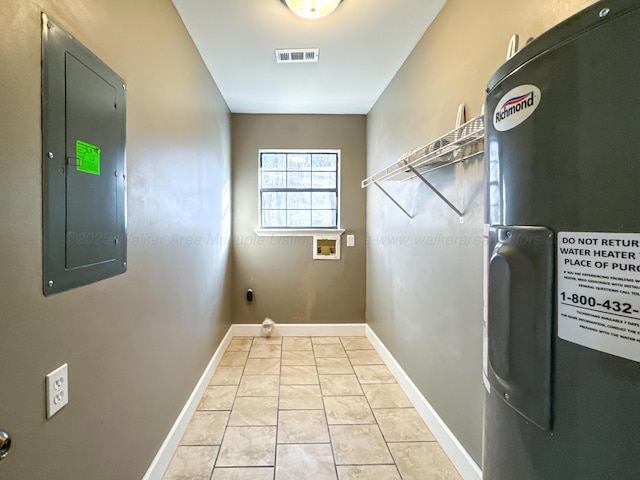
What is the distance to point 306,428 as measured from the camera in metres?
1.90

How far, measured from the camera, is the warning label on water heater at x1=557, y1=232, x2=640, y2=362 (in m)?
0.44

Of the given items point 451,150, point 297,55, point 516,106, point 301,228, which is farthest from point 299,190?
point 516,106

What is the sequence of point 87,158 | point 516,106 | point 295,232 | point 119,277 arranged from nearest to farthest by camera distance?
1. point 516,106
2. point 87,158
3. point 119,277
4. point 295,232

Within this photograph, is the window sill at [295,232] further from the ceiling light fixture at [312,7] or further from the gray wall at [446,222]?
the ceiling light fixture at [312,7]

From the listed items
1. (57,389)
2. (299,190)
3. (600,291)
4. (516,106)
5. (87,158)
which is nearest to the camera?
(600,291)

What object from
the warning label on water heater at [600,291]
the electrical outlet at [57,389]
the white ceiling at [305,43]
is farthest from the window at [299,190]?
the warning label on water heater at [600,291]

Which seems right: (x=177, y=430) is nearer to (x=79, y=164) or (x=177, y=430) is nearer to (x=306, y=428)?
(x=306, y=428)

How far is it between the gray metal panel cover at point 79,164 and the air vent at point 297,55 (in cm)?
142

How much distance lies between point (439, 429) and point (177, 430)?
1.54m

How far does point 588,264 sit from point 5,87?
1.26 metres

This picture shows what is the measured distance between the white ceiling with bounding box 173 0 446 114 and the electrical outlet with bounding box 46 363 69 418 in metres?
1.96

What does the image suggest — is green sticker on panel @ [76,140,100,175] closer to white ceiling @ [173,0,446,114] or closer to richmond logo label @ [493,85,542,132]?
richmond logo label @ [493,85,542,132]

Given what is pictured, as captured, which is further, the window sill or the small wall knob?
the window sill

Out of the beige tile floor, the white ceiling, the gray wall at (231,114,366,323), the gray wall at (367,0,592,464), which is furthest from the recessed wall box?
the white ceiling
